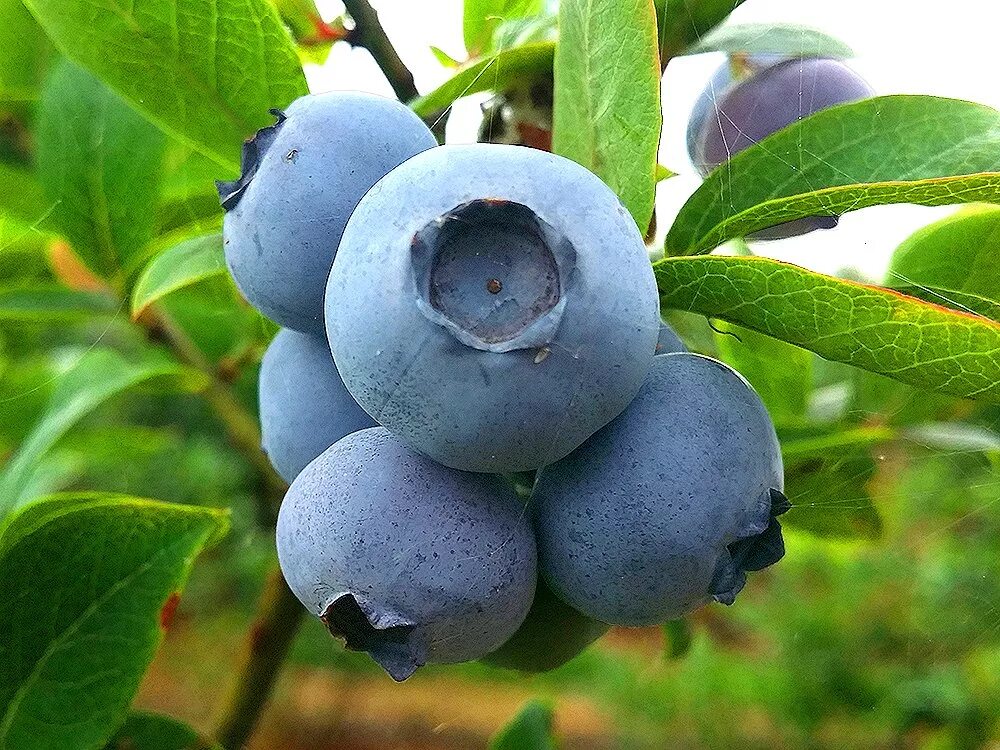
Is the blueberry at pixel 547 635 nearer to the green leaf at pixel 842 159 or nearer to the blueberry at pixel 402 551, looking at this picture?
the blueberry at pixel 402 551

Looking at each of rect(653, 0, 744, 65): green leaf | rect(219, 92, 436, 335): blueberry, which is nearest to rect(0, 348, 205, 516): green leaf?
rect(219, 92, 436, 335): blueberry

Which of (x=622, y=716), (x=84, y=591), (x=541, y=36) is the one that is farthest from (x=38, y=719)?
(x=622, y=716)

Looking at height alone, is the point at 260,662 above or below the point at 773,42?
below

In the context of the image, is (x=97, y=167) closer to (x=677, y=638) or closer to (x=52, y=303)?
(x=52, y=303)

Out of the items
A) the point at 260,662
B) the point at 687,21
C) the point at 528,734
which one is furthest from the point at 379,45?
the point at 528,734

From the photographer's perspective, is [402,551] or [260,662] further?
[260,662]

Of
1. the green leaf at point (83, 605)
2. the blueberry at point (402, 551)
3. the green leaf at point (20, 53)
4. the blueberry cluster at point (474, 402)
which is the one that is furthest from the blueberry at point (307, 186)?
the green leaf at point (20, 53)
